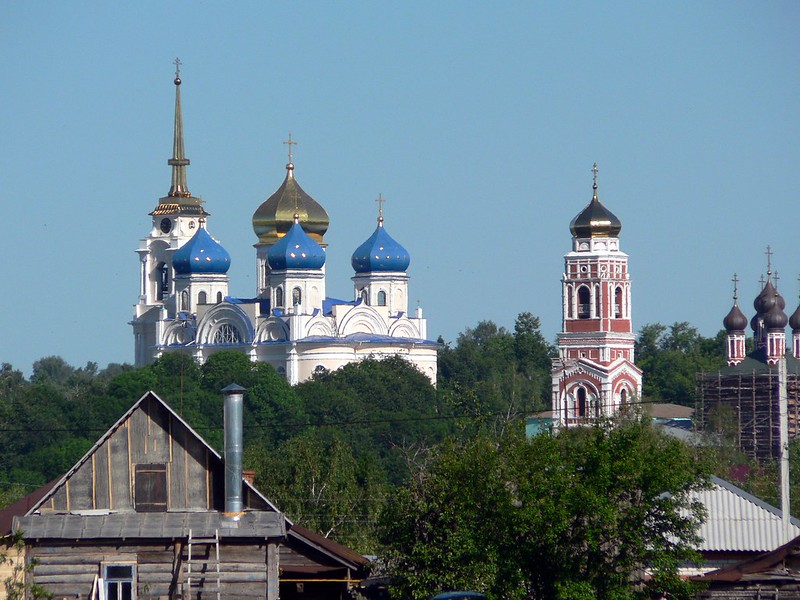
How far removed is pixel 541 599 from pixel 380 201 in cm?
6359

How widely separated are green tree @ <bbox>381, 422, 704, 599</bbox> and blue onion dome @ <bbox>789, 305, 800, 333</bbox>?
60.9 metres

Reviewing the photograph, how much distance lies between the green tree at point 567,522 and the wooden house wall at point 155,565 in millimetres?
1859

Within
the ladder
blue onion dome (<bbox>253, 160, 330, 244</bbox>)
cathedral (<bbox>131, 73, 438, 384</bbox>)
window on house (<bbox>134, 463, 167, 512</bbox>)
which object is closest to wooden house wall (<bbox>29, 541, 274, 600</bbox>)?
the ladder

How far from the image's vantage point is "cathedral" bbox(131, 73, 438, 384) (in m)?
88.6

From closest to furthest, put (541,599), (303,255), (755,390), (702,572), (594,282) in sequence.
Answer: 1. (541,599)
2. (702,572)
3. (594,282)
4. (755,390)
5. (303,255)

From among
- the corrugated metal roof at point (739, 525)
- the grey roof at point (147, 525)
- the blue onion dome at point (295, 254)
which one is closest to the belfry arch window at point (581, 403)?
the blue onion dome at point (295, 254)

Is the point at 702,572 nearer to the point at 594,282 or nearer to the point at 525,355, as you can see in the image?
the point at 594,282

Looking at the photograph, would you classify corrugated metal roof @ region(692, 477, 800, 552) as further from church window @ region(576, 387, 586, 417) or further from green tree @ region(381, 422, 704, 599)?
church window @ region(576, 387, 586, 417)

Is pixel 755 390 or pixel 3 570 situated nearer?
pixel 3 570

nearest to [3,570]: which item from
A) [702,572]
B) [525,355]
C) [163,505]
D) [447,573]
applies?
[163,505]

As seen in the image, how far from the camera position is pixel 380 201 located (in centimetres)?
Result: 9175

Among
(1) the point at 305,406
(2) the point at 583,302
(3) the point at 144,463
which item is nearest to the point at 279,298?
(1) the point at 305,406

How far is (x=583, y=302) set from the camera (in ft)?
252

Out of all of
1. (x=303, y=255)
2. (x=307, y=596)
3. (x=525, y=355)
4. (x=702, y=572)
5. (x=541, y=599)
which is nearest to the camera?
(x=541, y=599)
